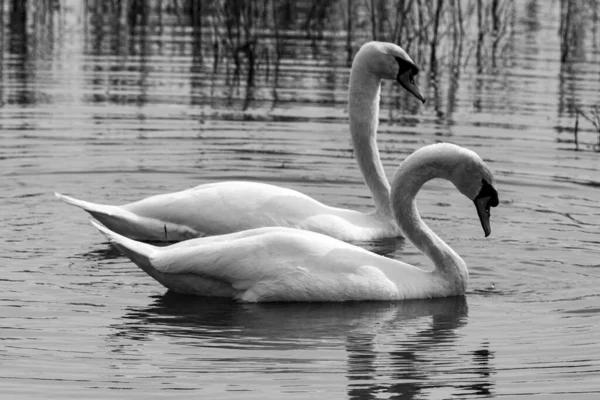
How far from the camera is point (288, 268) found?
325 inches

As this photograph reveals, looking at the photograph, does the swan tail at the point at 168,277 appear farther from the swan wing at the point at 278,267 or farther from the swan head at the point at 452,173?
the swan head at the point at 452,173

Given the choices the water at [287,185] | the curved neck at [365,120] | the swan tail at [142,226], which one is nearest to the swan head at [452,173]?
the water at [287,185]

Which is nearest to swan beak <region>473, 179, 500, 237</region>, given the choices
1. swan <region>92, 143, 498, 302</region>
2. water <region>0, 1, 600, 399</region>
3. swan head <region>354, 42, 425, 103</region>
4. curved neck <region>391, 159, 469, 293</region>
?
swan <region>92, 143, 498, 302</region>

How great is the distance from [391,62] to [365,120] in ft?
1.74

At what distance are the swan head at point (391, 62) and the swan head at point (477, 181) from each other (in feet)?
7.68

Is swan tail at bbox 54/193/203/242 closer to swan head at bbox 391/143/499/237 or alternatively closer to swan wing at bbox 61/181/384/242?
swan wing at bbox 61/181/384/242

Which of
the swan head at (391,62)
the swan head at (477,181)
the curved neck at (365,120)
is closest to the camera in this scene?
the swan head at (477,181)

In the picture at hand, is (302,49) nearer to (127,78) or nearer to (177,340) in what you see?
(127,78)

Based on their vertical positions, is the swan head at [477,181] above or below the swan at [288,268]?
above

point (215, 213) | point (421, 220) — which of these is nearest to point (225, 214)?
point (215, 213)

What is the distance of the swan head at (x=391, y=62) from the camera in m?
11.0

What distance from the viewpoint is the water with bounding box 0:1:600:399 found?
695 centimetres

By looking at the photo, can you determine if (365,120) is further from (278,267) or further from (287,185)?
(278,267)

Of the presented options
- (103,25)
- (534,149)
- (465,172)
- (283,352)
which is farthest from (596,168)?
(103,25)
